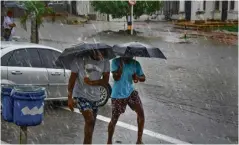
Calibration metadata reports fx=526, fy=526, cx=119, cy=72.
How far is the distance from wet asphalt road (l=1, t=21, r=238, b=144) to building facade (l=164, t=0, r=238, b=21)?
28.8 metres

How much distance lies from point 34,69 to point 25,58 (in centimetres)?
31

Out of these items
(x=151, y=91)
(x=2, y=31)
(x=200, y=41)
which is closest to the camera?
(x=151, y=91)

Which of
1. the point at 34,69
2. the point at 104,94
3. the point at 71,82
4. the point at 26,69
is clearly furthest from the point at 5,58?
the point at 71,82

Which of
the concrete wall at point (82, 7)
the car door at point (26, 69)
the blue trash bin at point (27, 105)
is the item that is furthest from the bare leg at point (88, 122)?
the concrete wall at point (82, 7)

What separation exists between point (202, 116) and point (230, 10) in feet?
127

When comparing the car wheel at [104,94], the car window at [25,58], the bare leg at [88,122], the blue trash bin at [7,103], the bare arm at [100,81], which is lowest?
the car wheel at [104,94]

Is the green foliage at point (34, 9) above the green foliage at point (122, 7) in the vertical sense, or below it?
above

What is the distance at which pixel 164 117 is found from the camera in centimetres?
1064

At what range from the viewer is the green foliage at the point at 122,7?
35438 millimetres

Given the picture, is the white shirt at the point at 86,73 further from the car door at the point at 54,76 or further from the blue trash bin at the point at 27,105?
the car door at the point at 54,76

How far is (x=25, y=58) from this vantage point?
10477 mm

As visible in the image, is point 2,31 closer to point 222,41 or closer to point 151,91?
point 151,91

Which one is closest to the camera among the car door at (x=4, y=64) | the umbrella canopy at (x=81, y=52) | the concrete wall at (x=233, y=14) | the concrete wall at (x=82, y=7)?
the umbrella canopy at (x=81, y=52)

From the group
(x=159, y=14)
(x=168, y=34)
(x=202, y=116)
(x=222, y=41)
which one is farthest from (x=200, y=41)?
(x=159, y=14)
